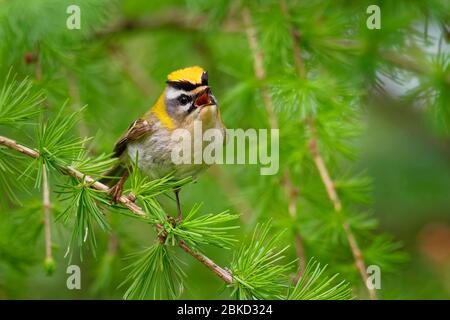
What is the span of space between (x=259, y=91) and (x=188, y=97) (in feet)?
1.14

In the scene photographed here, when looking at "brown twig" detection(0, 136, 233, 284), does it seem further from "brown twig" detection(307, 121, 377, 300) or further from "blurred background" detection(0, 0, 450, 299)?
"brown twig" detection(307, 121, 377, 300)

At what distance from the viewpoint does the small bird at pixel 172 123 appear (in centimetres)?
273

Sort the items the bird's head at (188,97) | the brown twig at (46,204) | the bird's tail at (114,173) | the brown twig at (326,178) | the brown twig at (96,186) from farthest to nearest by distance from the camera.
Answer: the bird's tail at (114,173) → the bird's head at (188,97) → the brown twig at (326,178) → the brown twig at (46,204) → the brown twig at (96,186)

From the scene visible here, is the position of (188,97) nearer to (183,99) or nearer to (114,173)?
(183,99)

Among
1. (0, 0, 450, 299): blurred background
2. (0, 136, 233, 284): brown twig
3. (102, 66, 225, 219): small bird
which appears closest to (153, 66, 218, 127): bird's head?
(102, 66, 225, 219): small bird

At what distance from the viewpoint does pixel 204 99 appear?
2.78m

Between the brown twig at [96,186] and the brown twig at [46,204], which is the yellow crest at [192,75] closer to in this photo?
the brown twig at [46,204]

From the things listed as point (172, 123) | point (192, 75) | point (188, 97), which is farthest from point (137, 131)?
point (192, 75)

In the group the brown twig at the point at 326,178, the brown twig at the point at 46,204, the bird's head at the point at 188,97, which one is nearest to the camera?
the brown twig at the point at 46,204

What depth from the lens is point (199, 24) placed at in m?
3.82

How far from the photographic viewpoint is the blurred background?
2732 millimetres

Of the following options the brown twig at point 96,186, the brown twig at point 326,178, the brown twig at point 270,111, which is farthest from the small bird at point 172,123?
the brown twig at point 96,186
